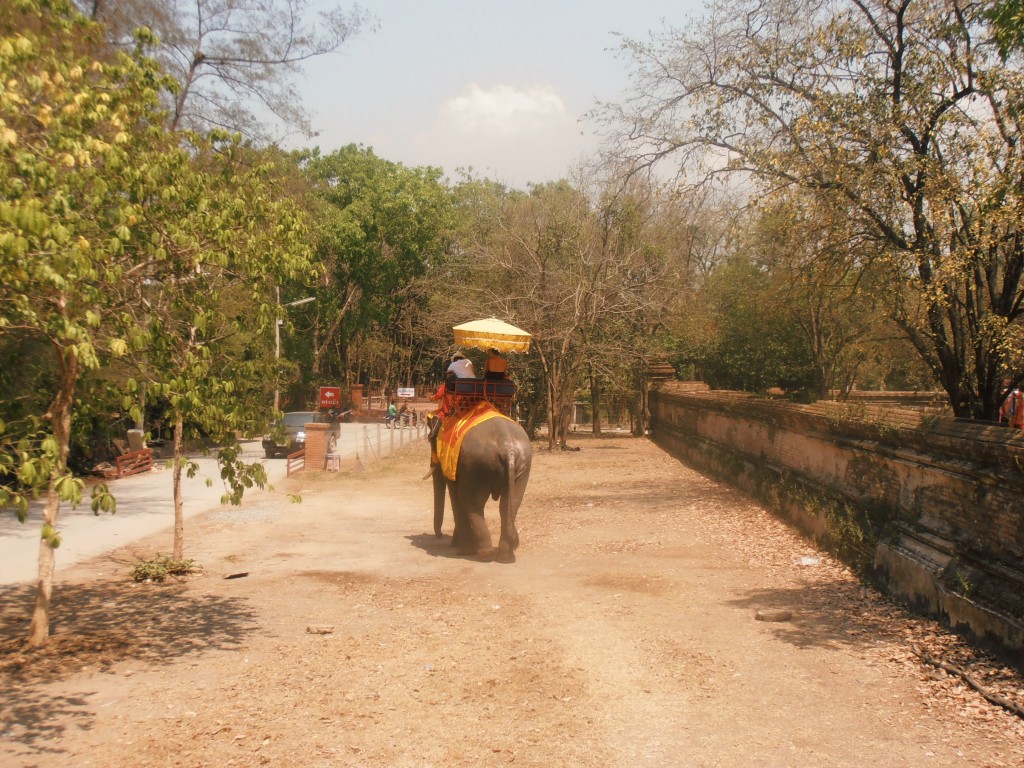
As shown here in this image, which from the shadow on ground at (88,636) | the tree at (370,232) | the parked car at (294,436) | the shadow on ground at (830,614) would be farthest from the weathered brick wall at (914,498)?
the tree at (370,232)

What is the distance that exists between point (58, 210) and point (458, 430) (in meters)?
6.05

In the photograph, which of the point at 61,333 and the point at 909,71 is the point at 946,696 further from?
the point at 909,71

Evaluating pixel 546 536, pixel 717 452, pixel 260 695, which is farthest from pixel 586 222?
pixel 260 695

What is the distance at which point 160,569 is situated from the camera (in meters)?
9.74

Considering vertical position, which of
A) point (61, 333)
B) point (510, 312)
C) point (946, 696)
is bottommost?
point (946, 696)

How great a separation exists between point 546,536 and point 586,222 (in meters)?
16.2

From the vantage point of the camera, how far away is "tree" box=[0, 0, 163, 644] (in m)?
5.19

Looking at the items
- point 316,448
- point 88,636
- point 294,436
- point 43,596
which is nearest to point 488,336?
point 88,636

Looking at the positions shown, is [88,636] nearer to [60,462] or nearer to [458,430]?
[60,462]

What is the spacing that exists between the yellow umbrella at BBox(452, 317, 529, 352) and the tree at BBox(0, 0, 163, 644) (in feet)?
16.6

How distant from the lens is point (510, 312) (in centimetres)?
2700

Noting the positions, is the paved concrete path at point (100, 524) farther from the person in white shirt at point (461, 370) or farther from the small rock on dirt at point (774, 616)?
A: the small rock on dirt at point (774, 616)

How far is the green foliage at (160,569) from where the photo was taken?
31.7ft

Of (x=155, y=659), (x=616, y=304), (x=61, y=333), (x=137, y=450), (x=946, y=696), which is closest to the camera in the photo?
(x=61, y=333)
